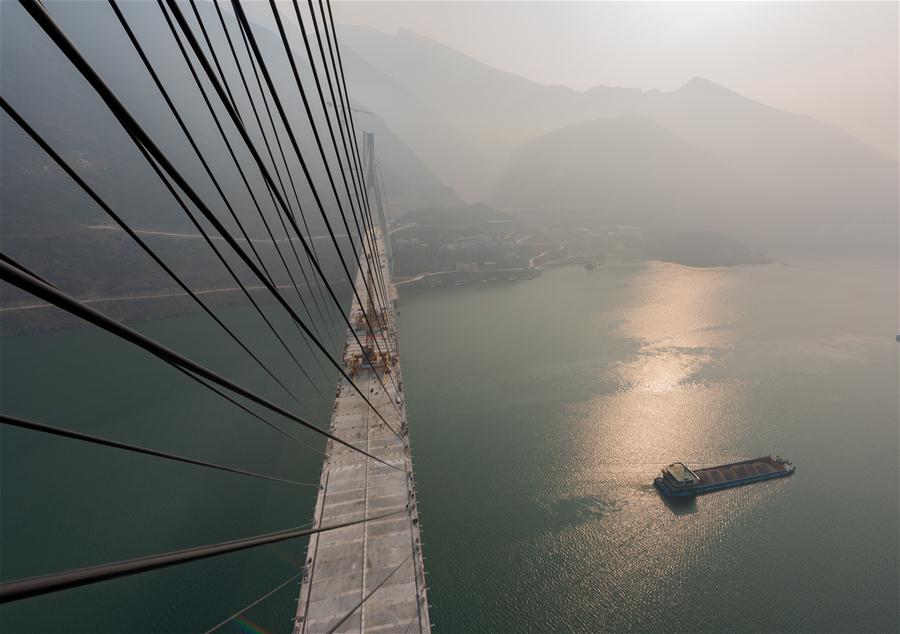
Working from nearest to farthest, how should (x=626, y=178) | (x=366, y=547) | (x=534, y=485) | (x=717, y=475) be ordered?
(x=366, y=547) → (x=534, y=485) → (x=717, y=475) → (x=626, y=178)

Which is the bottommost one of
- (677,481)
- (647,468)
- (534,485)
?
(647,468)

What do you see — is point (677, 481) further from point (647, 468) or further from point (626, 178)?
point (626, 178)

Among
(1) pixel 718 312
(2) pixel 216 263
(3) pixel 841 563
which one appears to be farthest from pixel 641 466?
(2) pixel 216 263

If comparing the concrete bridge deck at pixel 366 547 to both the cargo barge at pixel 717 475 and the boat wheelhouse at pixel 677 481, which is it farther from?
A: the cargo barge at pixel 717 475

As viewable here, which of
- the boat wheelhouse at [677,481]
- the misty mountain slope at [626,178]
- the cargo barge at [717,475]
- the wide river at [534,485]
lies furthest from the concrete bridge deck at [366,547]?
the misty mountain slope at [626,178]

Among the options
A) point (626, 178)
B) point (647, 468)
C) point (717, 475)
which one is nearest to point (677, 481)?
point (647, 468)

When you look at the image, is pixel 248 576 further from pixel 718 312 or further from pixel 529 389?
pixel 718 312
